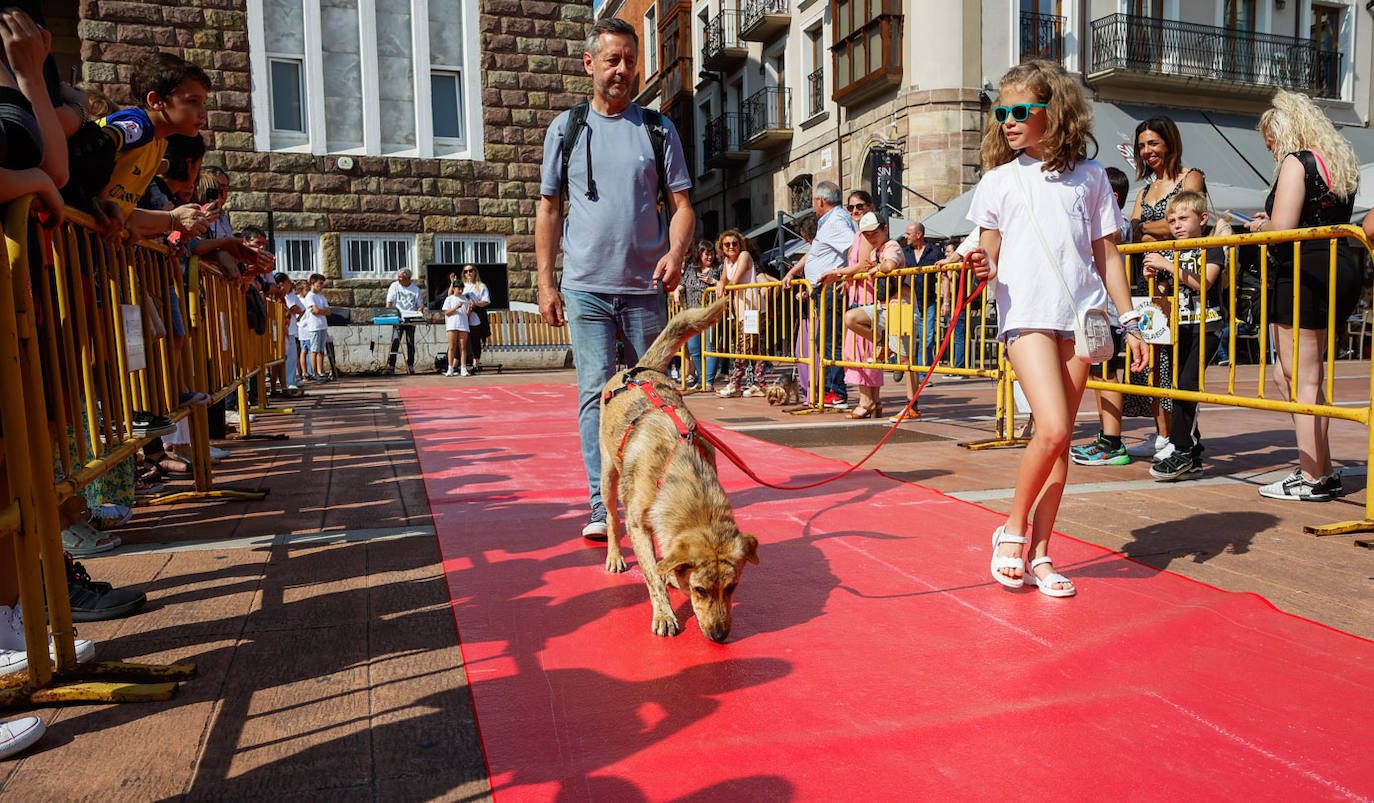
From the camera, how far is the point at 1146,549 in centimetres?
409

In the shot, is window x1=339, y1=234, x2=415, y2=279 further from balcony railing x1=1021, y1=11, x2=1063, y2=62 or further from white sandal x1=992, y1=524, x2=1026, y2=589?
white sandal x1=992, y1=524, x2=1026, y2=589

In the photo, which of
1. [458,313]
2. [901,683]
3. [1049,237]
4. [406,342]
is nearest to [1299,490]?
[1049,237]

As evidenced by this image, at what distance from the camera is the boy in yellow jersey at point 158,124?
3.89m

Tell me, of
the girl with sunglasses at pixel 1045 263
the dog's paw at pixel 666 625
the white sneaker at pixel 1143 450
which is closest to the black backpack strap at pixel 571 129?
the girl with sunglasses at pixel 1045 263

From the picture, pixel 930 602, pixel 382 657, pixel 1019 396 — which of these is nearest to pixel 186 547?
pixel 382 657

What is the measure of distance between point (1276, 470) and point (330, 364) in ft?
58.3

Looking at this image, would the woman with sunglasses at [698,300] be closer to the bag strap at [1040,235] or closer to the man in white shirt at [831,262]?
the man in white shirt at [831,262]

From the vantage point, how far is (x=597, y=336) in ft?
14.4

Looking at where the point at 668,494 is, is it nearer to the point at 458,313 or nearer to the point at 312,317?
the point at 312,317

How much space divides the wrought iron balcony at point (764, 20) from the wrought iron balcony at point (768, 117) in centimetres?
170

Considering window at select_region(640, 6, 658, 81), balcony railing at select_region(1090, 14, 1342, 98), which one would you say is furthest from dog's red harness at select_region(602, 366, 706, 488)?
window at select_region(640, 6, 658, 81)

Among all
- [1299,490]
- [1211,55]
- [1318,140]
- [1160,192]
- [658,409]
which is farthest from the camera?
[1211,55]

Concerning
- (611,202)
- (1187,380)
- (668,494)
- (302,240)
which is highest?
(302,240)

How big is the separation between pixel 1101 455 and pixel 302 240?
18234mm
